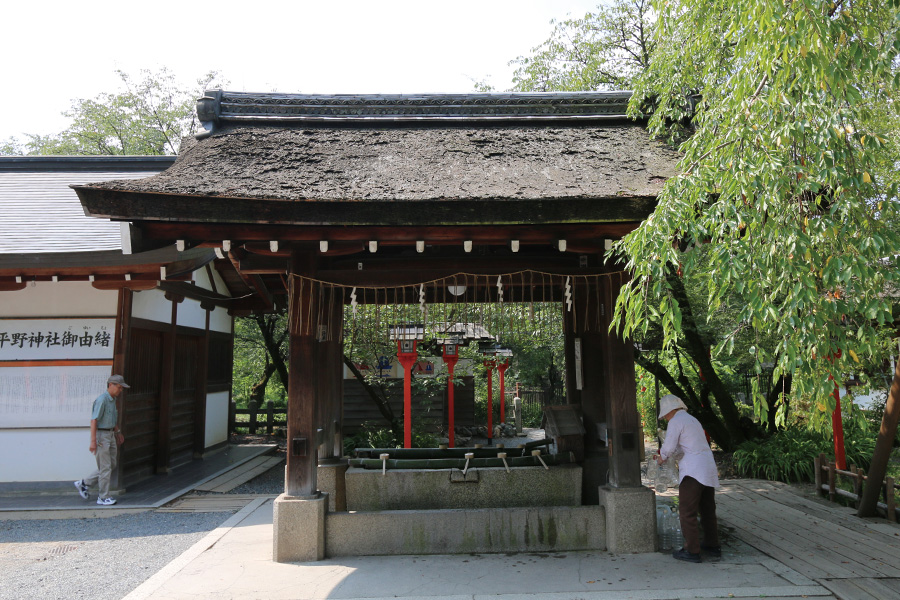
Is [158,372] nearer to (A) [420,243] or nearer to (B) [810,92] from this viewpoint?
(A) [420,243]

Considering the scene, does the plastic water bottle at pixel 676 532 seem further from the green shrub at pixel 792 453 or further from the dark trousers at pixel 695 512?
the green shrub at pixel 792 453

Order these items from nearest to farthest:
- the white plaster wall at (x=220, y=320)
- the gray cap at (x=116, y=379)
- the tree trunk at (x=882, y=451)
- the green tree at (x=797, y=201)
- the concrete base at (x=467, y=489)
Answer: the green tree at (x=797, y=201) < the concrete base at (x=467, y=489) < the tree trunk at (x=882, y=451) < the gray cap at (x=116, y=379) < the white plaster wall at (x=220, y=320)

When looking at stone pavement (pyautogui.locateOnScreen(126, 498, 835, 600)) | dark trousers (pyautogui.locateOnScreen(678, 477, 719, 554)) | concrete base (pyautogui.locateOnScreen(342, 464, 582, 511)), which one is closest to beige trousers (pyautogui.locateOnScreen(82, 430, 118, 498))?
stone pavement (pyautogui.locateOnScreen(126, 498, 835, 600))

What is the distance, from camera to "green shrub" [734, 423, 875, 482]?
893 centimetres

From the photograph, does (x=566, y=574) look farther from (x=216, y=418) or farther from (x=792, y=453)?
(x=216, y=418)

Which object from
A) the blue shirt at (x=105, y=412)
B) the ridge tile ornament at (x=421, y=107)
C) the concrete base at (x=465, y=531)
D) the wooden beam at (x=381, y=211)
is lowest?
the concrete base at (x=465, y=531)

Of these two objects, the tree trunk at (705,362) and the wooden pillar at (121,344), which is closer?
the wooden pillar at (121,344)

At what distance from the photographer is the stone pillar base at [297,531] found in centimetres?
515

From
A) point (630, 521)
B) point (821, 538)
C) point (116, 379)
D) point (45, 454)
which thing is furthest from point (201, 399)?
point (821, 538)

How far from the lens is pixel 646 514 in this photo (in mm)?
5285

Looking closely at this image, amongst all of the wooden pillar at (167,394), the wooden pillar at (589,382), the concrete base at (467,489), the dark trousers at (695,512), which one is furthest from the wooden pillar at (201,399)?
the dark trousers at (695,512)

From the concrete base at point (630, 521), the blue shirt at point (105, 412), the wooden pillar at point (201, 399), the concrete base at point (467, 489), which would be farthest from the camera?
the wooden pillar at point (201, 399)

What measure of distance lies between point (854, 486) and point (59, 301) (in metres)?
11.2

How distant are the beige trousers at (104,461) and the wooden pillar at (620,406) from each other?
6.63 metres
